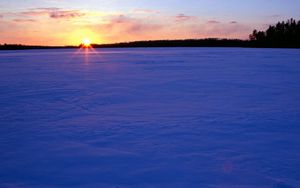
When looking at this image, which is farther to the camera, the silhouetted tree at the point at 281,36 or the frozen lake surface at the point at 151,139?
the silhouetted tree at the point at 281,36

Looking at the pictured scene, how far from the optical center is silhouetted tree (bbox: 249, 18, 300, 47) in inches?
2608

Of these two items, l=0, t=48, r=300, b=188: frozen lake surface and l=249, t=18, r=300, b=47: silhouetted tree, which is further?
l=249, t=18, r=300, b=47: silhouetted tree

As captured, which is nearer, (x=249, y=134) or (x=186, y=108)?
(x=249, y=134)

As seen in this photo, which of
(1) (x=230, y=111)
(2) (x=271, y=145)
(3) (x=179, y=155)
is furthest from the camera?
(1) (x=230, y=111)

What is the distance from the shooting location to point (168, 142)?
423 centimetres

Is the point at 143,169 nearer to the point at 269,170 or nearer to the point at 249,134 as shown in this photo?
the point at 269,170

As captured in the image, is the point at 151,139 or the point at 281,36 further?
the point at 281,36

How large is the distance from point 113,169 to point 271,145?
1.98m

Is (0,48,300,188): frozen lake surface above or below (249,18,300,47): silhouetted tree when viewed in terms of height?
below

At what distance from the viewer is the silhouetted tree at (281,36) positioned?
66250 mm

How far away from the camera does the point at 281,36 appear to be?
6875 cm

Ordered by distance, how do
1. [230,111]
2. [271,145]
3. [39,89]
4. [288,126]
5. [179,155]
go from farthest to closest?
[39,89], [230,111], [288,126], [271,145], [179,155]

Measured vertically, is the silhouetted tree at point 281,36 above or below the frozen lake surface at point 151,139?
above

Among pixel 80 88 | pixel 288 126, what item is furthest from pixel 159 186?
pixel 80 88
